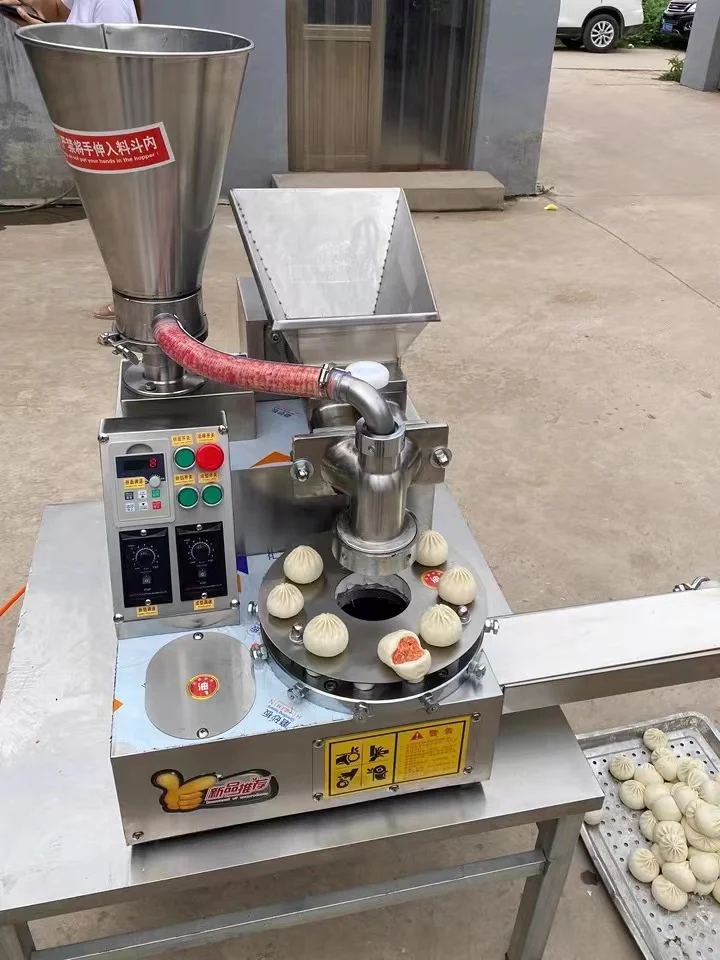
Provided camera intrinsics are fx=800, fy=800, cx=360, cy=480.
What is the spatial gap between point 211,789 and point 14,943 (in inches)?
12.0

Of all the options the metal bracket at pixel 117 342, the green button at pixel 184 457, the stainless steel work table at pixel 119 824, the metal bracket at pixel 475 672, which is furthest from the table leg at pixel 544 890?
the metal bracket at pixel 117 342

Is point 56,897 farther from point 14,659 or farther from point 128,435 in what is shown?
point 128,435

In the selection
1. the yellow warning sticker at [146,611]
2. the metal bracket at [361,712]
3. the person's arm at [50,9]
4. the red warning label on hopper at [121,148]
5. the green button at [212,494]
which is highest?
the red warning label on hopper at [121,148]

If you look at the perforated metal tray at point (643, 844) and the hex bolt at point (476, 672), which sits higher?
the hex bolt at point (476, 672)

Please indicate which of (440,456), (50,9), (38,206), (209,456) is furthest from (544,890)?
(38,206)

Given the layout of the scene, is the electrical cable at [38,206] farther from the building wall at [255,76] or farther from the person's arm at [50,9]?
the person's arm at [50,9]

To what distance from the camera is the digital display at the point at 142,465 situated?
2.63 ft

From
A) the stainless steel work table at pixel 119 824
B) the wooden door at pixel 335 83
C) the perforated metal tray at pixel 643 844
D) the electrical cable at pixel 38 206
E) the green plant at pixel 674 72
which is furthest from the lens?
the green plant at pixel 674 72

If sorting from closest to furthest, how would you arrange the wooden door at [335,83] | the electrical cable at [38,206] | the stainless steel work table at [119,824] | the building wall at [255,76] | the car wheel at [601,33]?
the stainless steel work table at [119,824]
the building wall at [255,76]
the electrical cable at [38,206]
the wooden door at [335,83]
the car wheel at [601,33]

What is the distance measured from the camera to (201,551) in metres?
0.84

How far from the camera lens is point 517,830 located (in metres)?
1.39

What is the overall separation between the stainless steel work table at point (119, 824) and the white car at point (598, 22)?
1050 cm

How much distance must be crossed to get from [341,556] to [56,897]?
43 centimetres

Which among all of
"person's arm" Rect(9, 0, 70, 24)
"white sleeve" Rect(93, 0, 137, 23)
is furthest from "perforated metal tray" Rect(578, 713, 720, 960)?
"person's arm" Rect(9, 0, 70, 24)
